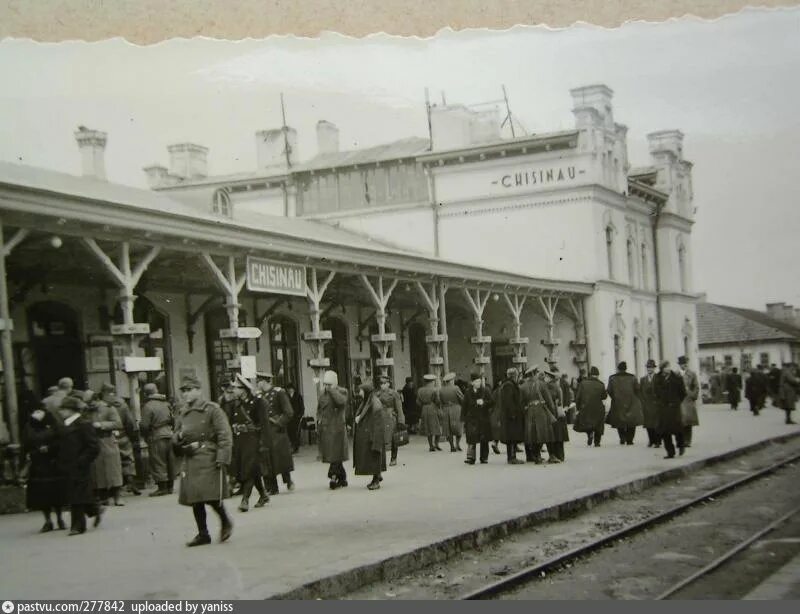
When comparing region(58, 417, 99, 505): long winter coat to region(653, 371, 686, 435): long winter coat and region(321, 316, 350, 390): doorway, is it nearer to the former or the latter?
region(653, 371, 686, 435): long winter coat

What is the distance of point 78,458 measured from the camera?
10.3m

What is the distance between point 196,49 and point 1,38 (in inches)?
65.4

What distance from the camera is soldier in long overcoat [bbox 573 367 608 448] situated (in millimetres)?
18703

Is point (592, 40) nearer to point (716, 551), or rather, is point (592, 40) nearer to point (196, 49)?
point (196, 49)

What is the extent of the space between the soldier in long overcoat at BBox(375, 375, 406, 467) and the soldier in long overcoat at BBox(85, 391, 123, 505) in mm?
4327

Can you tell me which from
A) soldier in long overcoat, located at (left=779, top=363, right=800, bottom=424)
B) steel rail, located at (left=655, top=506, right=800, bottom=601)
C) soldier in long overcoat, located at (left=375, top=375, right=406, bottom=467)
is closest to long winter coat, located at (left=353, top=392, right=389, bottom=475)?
soldier in long overcoat, located at (left=375, top=375, right=406, bottom=467)

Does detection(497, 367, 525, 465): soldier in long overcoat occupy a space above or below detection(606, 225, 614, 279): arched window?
below

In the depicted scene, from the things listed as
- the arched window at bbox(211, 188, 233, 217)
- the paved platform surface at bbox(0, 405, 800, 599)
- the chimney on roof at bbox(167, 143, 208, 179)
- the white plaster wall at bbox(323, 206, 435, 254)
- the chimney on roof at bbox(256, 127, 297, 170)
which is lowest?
the paved platform surface at bbox(0, 405, 800, 599)

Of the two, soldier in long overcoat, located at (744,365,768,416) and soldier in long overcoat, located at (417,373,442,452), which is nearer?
soldier in long overcoat, located at (417,373,442,452)

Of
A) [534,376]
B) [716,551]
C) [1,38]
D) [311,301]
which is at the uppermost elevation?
[1,38]

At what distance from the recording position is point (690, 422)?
57.7 ft

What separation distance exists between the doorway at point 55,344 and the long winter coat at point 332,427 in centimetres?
582

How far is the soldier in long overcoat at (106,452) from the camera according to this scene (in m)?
12.4

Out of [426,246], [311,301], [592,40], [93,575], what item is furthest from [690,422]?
[426,246]
